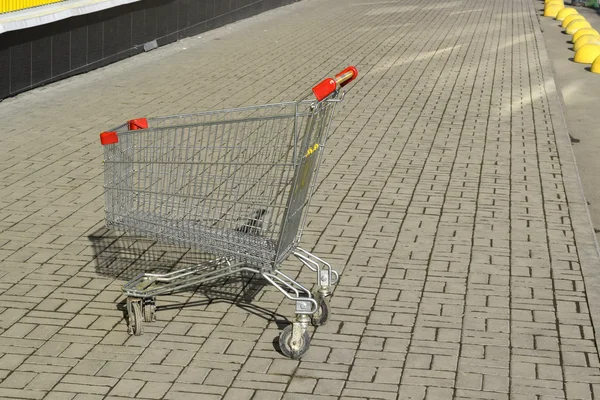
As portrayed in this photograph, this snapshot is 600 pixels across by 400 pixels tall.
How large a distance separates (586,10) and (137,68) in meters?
21.1

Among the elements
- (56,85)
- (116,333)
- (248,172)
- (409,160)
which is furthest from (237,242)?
(56,85)

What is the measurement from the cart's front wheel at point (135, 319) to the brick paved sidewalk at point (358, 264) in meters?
0.08

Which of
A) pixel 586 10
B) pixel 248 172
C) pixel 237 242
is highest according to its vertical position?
pixel 248 172

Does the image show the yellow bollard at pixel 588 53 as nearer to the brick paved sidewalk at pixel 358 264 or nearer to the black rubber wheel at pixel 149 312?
the brick paved sidewalk at pixel 358 264

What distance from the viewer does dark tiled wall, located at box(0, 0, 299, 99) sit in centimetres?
1255

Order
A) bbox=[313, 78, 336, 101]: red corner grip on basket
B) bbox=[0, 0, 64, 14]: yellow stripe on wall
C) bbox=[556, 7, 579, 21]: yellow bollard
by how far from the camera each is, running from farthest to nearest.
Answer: bbox=[556, 7, 579, 21]: yellow bollard
bbox=[0, 0, 64, 14]: yellow stripe on wall
bbox=[313, 78, 336, 101]: red corner grip on basket

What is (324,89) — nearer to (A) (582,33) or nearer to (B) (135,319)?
(B) (135,319)

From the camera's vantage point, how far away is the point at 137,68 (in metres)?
15.4

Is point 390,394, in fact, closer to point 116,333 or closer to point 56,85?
point 116,333

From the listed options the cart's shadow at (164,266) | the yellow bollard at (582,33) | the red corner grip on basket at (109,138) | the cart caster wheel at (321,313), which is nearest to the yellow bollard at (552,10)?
the yellow bollard at (582,33)

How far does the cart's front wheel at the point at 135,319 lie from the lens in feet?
19.5

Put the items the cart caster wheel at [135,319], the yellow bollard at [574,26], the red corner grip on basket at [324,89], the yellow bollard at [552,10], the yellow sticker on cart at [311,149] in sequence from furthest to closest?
the yellow bollard at [552,10], the yellow bollard at [574,26], the cart caster wheel at [135,319], the yellow sticker on cart at [311,149], the red corner grip on basket at [324,89]

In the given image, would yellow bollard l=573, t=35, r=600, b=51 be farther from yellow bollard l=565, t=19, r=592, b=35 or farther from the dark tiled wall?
the dark tiled wall

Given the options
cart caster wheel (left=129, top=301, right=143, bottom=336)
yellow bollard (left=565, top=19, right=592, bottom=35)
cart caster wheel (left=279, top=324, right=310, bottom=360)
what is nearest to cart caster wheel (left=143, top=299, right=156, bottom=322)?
cart caster wheel (left=129, top=301, right=143, bottom=336)
